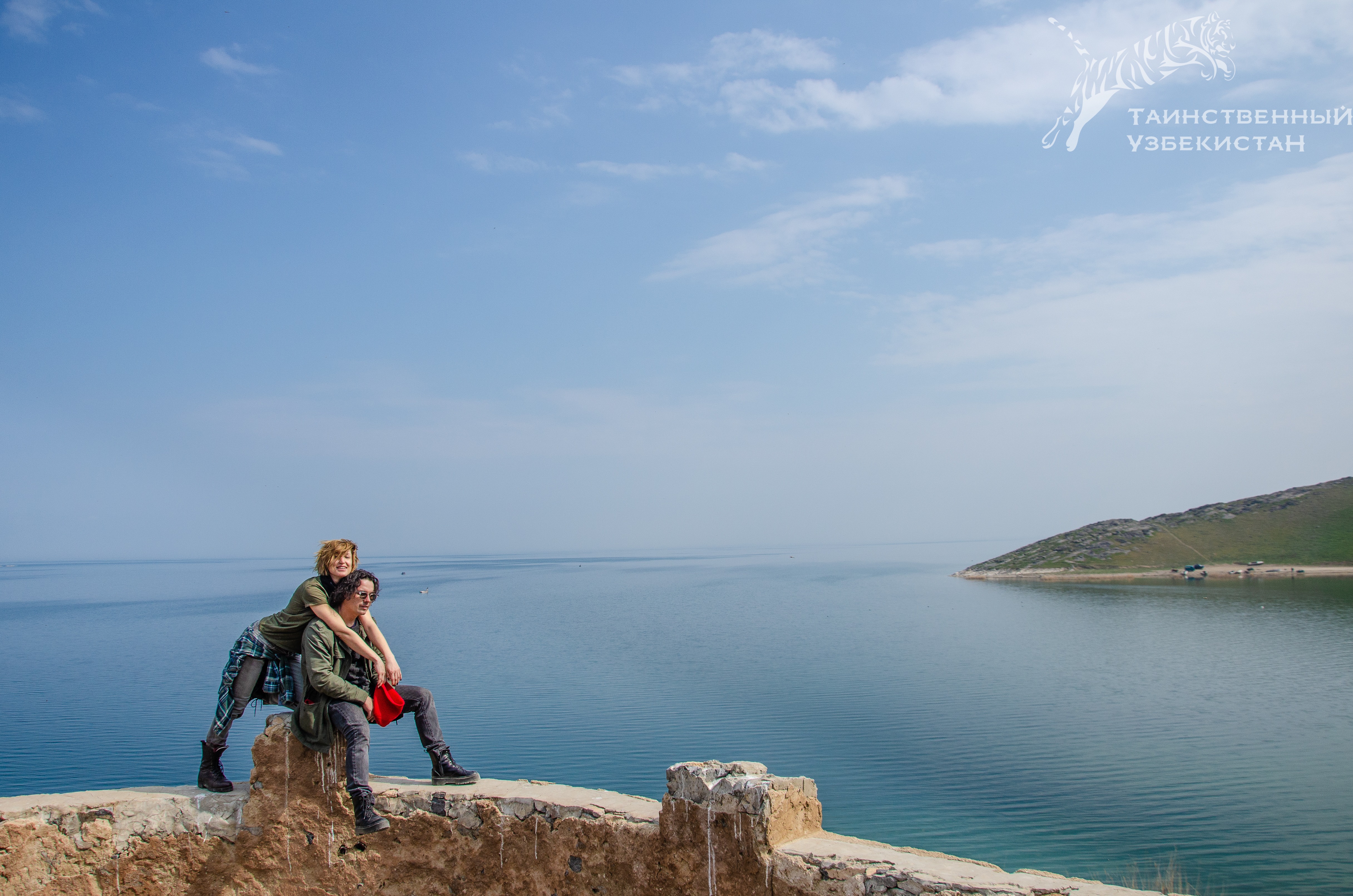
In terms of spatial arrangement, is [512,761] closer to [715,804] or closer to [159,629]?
[715,804]

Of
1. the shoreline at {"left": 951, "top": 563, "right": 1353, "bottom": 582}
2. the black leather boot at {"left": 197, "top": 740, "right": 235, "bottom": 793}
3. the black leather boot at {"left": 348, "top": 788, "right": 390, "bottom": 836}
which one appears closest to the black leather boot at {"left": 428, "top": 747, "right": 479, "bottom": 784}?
the black leather boot at {"left": 348, "top": 788, "right": 390, "bottom": 836}

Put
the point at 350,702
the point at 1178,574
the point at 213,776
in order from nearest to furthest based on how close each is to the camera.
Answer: the point at 350,702 → the point at 213,776 → the point at 1178,574

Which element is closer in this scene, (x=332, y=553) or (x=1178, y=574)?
(x=332, y=553)

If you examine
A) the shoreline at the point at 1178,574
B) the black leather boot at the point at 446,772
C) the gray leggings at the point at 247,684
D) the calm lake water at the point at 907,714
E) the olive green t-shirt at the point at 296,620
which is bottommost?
the shoreline at the point at 1178,574

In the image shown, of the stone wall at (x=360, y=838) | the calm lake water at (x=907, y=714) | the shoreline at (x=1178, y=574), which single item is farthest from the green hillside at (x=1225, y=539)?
the stone wall at (x=360, y=838)

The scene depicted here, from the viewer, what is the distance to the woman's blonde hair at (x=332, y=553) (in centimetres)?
581

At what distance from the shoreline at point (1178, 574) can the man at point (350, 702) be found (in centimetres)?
7571

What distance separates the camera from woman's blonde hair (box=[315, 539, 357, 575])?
5.81 metres

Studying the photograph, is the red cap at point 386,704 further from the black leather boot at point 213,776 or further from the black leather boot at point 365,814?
the black leather boot at point 213,776

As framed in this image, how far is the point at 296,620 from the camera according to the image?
5.73m

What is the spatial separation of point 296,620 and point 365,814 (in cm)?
130

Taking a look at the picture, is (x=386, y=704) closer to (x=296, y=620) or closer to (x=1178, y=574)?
(x=296, y=620)

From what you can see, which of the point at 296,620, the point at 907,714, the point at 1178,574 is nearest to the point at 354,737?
the point at 296,620

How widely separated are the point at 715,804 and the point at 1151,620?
44634 millimetres
